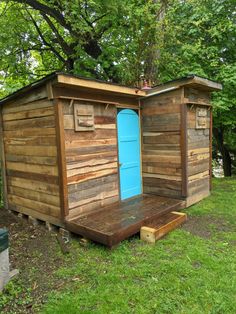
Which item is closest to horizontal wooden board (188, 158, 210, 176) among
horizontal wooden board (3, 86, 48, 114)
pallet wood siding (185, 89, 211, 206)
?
pallet wood siding (185, 89, 211, 206)

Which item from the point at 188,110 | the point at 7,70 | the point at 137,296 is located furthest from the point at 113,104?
the point at 7,70

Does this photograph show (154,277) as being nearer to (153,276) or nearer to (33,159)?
(153,276)

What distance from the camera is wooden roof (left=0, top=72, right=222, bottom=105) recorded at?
3684 mm

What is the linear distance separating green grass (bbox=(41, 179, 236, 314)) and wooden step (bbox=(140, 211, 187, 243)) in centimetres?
10

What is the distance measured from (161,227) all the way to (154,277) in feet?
3.60

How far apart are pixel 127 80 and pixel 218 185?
3974 millimetres

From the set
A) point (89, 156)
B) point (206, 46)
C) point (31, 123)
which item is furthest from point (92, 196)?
point (206, 46)

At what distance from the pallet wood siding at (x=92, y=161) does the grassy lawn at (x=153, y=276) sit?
781 mm

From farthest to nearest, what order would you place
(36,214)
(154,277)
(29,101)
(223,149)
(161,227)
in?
(223,149) → (36,214) → (29,101) → (161,227) → (154,277)

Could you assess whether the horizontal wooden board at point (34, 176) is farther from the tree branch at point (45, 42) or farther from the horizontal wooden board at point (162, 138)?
the tree branch at point (45, 42)

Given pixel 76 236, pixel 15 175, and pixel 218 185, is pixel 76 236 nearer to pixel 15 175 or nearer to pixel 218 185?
pixel 15 175

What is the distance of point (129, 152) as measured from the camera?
209 inches

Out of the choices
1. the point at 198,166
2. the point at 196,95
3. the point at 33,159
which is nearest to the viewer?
the point at 33,159

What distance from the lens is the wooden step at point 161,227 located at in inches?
147
